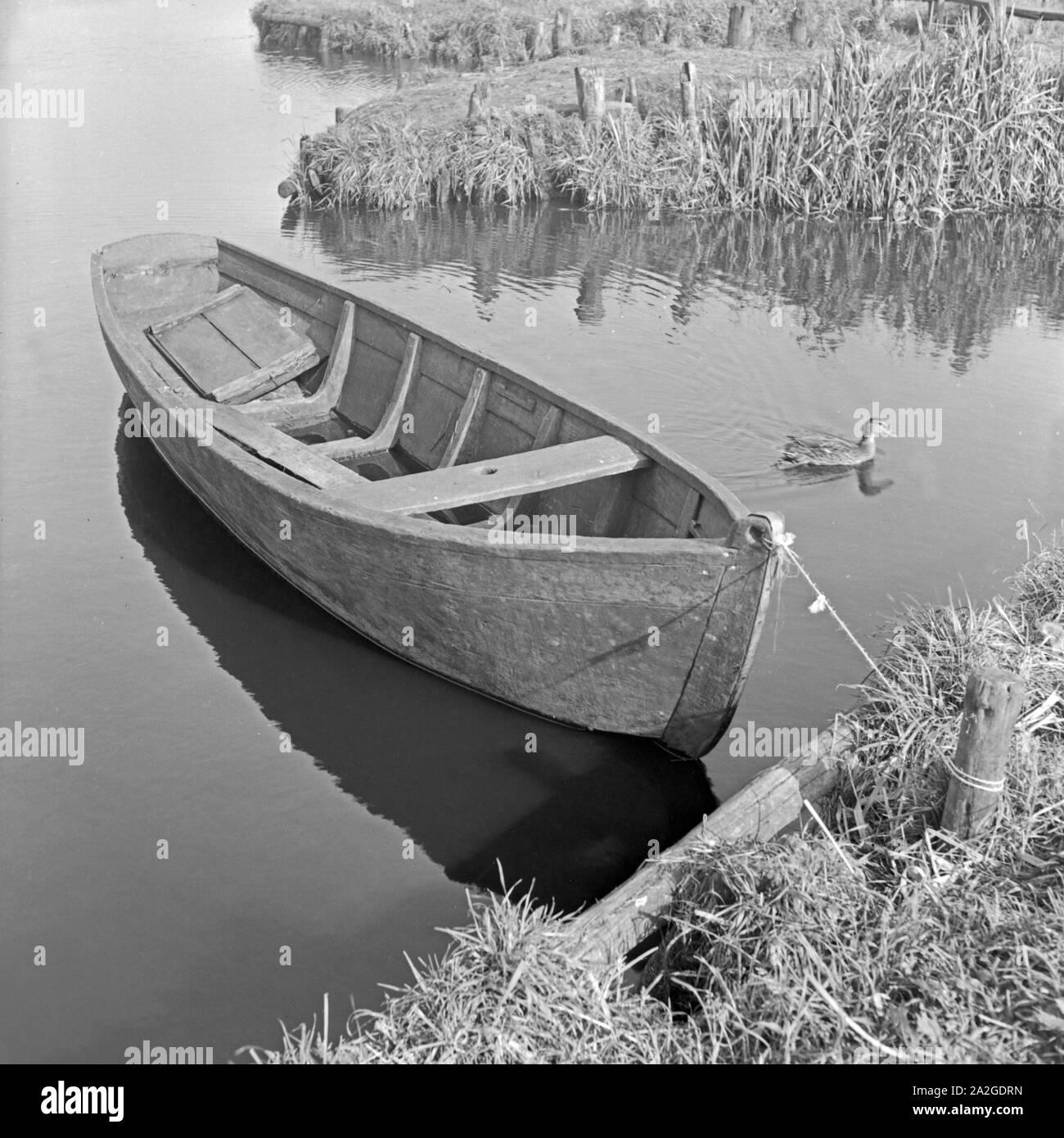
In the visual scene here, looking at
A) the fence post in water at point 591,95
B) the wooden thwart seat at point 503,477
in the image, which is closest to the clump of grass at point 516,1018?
the wooden thwart seat at point 503,477

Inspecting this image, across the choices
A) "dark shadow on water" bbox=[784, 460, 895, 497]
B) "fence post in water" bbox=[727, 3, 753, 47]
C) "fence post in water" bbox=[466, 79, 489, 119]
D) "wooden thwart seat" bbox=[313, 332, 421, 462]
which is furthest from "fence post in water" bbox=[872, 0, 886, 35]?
"wooden thwart seat" bbox=[313, 332, 421, 462]

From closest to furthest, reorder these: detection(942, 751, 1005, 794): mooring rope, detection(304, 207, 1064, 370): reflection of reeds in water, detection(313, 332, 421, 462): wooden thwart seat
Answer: detection(942, 751, 1005, 794): mooring rope, detection(313, 332, 421, 462): wooden thwart seat, detection(304, 207, 1064, 370): reflection of reeds in water

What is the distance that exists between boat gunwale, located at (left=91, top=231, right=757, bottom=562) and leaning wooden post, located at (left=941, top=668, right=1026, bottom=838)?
1.31 meters

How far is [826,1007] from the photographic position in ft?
13.9

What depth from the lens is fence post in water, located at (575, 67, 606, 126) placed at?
16.5 metres

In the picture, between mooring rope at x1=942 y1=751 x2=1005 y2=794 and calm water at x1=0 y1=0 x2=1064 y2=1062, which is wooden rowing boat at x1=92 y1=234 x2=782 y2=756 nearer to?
calm water at x1=0 y1=0 x2=1064 y2=1062

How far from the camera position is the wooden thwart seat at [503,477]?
267 inches

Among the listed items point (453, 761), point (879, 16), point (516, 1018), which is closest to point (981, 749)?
point (516, 1018)

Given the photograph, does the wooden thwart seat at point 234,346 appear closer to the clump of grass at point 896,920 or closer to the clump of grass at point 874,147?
the clump of grass at point 896,920

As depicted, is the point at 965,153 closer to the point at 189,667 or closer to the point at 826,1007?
the point at 189,667

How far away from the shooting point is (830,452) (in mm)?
9625

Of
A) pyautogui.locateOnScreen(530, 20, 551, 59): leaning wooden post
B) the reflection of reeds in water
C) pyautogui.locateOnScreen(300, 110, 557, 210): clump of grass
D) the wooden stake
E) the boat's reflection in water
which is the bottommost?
the boat's reflection in water

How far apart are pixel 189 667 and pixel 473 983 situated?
3.97m

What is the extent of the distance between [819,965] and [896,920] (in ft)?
1.41
